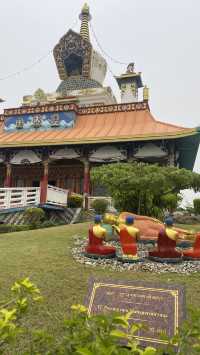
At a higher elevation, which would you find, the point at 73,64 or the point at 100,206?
the point at 73,64

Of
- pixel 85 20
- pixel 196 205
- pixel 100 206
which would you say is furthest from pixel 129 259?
pixel 85 20

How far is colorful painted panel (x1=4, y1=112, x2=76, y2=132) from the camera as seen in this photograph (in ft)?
72.9

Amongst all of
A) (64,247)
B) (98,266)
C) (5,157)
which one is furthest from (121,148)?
(98,266)

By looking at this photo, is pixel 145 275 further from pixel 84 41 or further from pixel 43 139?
pixel 84 41

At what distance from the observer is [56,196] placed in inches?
674

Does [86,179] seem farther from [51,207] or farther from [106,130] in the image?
[51,207]

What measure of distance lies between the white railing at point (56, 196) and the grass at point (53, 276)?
25.1 feet

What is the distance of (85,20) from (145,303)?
38136mm

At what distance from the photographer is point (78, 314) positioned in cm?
268

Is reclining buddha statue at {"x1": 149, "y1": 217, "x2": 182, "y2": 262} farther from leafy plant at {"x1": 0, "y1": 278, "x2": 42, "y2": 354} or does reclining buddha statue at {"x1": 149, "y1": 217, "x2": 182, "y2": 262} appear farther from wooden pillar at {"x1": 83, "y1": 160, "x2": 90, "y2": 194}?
wooden pillar at {"x1": 83, "y1": 160, "x2": 90, "y2": 194}

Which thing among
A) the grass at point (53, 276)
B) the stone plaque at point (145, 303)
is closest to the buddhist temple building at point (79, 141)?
the grass at point (53, 276)

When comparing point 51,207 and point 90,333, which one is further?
point 51,207

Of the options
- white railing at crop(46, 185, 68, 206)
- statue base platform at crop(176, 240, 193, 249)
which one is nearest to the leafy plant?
statue base platform at crop(176, 240, 193, 249)

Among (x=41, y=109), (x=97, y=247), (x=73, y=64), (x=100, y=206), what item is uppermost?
(x=73, y=64)
